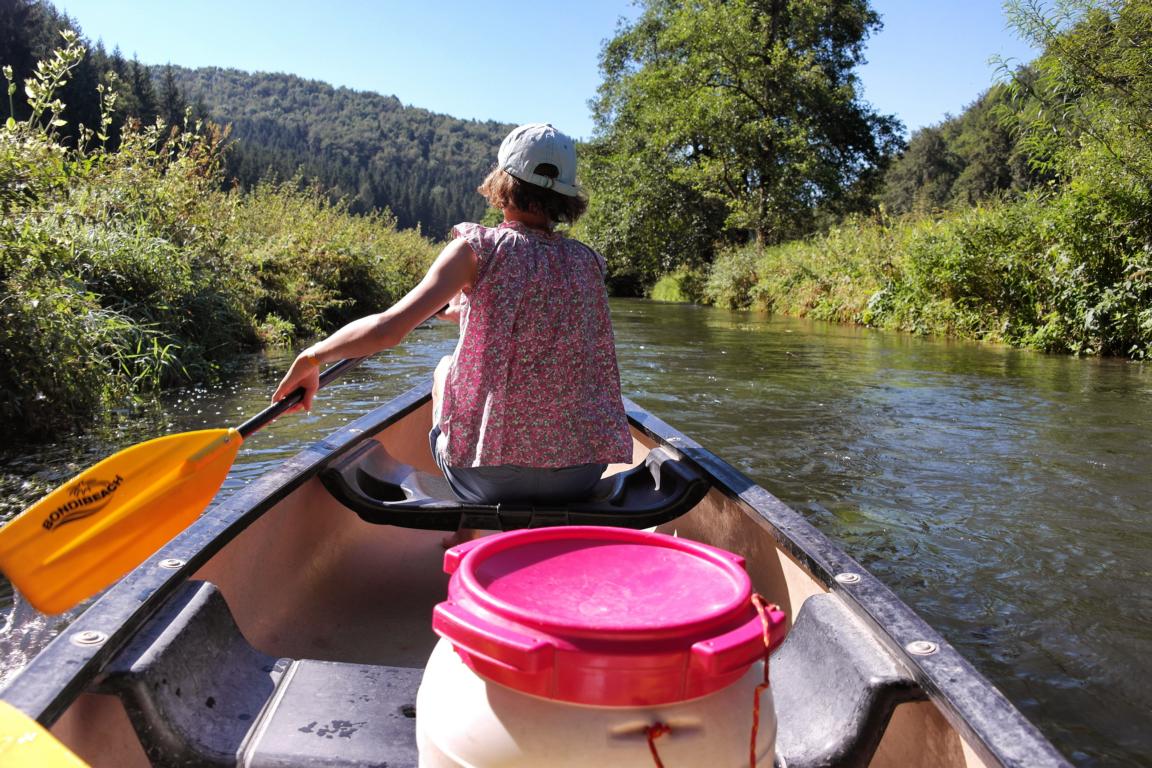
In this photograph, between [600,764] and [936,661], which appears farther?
[936,661]

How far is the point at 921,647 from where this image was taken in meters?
1.37

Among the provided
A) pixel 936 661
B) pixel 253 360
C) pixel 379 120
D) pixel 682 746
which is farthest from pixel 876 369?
pixel 379 120

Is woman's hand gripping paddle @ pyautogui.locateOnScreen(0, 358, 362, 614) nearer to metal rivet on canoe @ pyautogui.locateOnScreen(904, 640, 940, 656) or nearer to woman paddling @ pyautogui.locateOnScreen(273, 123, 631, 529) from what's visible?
woman paddling @ pyautogui.locateOnScreen(273, 123, 631, 529)

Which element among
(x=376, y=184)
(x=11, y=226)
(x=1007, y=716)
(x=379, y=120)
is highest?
(x=379, y=120)

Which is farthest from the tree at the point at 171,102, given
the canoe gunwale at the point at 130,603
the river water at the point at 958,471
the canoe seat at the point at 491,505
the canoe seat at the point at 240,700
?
the canoe seat at the point at 240,700

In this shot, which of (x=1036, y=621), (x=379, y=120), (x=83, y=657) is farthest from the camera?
(x=379, y=120)

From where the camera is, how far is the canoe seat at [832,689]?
4.40ft

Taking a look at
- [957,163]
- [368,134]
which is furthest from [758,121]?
[368,134]

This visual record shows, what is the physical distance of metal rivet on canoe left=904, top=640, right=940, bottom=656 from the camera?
1355mm

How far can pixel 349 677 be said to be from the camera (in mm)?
1552

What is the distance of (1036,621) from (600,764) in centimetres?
268

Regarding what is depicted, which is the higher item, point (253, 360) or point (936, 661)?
point (936, 661)

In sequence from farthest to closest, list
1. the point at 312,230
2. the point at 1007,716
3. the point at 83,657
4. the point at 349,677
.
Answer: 1. the point at 312,230
2. the point at 349,677
3. the point at 83,657
4. the point at 1007,716

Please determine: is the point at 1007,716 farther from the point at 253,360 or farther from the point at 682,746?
the point at 253,360
